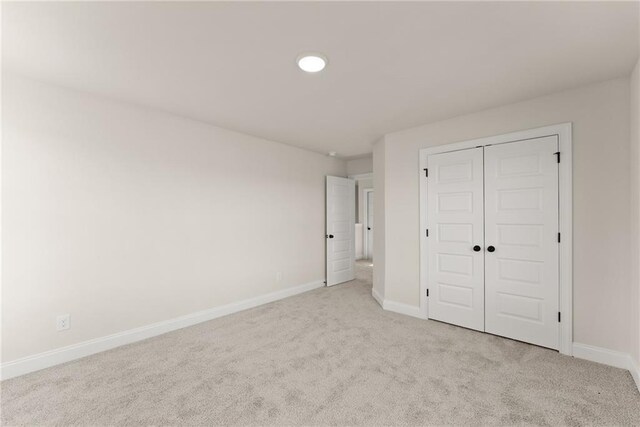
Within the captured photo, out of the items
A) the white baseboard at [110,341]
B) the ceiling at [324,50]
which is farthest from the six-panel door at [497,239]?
the white baseboard at [110,341]

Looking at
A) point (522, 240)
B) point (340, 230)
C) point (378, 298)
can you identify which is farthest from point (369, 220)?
point (522, 240)

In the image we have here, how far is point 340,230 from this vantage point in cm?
527

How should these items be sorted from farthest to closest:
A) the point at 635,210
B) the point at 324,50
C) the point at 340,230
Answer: the point at 340,230 < the point at 635,210 < the point at 324,50

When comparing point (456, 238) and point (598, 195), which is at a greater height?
point (598, 195)

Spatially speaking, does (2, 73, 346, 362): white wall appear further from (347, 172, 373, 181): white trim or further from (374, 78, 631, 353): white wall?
(374, 78, 631, 353): white wall

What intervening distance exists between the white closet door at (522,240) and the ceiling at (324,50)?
620 millimetres

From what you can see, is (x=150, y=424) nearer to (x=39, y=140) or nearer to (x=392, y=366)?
(x=392, y=366)

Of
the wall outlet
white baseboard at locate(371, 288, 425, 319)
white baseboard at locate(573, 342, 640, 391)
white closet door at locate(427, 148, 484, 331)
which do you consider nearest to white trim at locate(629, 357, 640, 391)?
white baseboard at locate(573, 342, 640, 391)

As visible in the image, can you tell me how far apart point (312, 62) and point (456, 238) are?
248cm

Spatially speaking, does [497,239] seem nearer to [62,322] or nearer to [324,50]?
[324,50]

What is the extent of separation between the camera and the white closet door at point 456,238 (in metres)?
3.07

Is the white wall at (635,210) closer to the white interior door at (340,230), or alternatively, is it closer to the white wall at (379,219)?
the white wall at (379,219)

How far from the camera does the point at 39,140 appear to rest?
2332 millimetres

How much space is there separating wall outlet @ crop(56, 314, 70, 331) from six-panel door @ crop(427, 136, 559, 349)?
3755 mm
